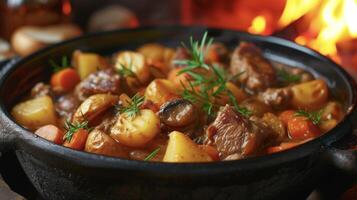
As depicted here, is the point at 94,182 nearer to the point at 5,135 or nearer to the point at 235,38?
the point at 5,135

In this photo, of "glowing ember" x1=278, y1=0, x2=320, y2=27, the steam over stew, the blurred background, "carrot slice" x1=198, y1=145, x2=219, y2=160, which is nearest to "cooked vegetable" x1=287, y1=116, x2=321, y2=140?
the steam over stew

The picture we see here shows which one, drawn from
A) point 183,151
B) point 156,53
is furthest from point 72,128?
point 156,53

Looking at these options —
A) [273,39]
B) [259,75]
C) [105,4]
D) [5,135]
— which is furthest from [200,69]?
[105,4]

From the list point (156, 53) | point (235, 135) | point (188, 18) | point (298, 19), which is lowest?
point (188, 18)

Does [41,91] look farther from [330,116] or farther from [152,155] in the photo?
[330,116]

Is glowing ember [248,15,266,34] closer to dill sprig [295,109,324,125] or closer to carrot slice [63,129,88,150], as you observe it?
dill sprig [295,109,324,125]

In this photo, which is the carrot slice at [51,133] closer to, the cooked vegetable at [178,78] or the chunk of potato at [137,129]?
the chunk of potato at [137,129]
